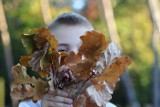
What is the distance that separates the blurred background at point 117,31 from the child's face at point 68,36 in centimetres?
1213

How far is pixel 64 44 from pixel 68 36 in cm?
8

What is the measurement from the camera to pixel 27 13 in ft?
71.9

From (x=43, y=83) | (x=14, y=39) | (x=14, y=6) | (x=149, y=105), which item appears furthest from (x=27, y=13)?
(x=43, y=83)

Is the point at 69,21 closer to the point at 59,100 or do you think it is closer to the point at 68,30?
the point at 68,30

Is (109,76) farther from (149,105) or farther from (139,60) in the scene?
(139,60)

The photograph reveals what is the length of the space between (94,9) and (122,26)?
8.29ft

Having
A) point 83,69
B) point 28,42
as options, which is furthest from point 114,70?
point 28,42

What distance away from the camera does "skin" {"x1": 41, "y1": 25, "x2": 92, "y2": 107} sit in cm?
137

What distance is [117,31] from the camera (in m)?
22.6

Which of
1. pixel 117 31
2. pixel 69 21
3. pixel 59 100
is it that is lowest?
pixel 59 100

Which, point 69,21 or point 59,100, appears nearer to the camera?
point 59,100

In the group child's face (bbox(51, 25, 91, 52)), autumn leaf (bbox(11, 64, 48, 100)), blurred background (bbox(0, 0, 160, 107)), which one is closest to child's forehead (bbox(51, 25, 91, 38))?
child's face (bbox(51, 25, 91, 52))

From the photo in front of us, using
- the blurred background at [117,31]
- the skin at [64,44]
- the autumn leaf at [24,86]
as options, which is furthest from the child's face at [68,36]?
the blurred background at [117,31]

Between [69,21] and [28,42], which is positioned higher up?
[69,21]
